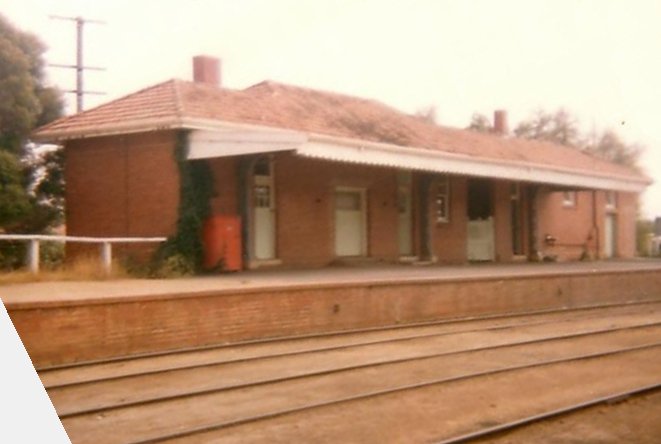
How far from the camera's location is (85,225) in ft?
47.2

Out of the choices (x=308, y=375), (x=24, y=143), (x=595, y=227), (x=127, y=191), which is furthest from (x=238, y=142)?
(x=595, y=227)

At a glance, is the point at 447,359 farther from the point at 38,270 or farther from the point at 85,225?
the point at 85,225

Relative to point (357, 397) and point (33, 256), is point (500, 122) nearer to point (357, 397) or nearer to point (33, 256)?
point (33, 256)

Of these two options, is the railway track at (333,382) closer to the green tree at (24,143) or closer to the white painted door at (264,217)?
the green tree at (24,143)

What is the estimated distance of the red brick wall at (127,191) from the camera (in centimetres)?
1427

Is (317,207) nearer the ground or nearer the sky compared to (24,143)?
nearer the ground

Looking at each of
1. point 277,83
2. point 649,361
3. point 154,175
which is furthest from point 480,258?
point 649,361

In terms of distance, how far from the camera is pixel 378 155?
49.3ft

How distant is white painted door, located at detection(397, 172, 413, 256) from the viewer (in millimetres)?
18875

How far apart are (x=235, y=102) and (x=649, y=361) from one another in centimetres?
944

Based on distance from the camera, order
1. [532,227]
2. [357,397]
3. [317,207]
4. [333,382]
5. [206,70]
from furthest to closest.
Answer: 1. [532,227]
2. [206,70]
3. [317,207]
4. [333,382]
5. [357,397]

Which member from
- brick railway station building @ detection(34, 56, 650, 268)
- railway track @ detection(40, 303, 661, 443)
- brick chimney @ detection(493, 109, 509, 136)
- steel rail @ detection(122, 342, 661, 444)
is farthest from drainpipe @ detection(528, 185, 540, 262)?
steel rail @ detection(122, 342, 661, 444)

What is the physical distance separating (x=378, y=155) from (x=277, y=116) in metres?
2.44

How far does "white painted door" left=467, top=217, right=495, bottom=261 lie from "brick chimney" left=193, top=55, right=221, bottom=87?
7.77 m
